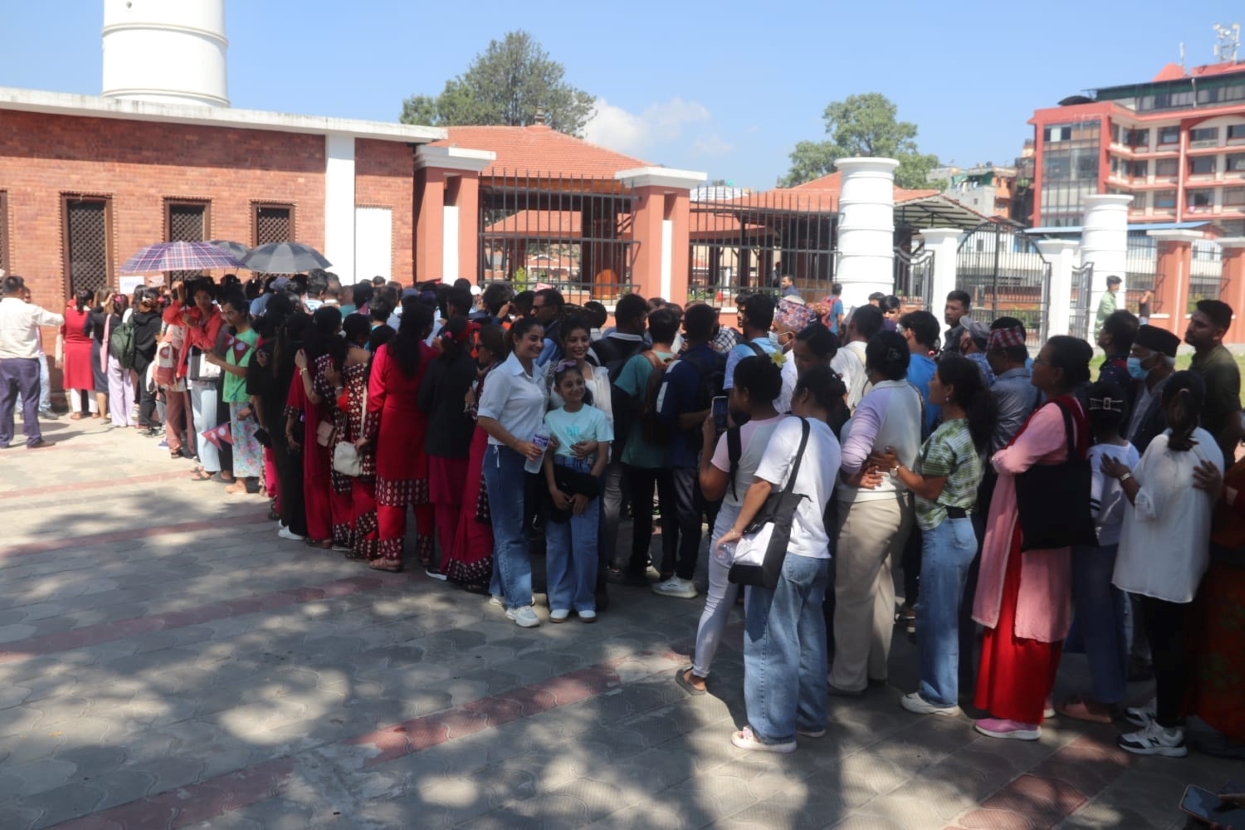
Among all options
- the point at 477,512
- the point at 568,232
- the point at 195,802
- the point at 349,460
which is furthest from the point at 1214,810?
the point at 568,232

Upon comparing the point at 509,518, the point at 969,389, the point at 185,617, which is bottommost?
the point at 185,617

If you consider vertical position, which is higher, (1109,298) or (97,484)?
(1109,298)

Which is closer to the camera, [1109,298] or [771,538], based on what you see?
[771,538]

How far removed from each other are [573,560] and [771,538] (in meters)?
1.98

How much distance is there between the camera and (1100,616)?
4832 millimetres

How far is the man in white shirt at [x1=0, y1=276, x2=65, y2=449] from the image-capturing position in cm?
1096

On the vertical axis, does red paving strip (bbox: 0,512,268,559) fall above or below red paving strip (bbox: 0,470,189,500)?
below

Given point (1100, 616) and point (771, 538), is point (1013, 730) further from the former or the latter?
point (771, 538)

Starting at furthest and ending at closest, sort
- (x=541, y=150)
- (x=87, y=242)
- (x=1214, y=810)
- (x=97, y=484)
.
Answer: (x=541, y=150) < (x=87, y=242) < (x=97, y=484) < (x=1214, y=810)

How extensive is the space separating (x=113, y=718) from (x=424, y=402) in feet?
8.12

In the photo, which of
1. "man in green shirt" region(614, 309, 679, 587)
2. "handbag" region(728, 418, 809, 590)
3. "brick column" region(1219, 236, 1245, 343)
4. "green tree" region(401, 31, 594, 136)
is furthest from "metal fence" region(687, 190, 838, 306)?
"green tree" region(401, 31, 594, 136)

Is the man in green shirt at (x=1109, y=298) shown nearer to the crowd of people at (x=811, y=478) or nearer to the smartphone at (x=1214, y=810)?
the crowd of people at (x=811, y=478)

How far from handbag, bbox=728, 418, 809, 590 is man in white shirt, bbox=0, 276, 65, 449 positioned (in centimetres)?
942

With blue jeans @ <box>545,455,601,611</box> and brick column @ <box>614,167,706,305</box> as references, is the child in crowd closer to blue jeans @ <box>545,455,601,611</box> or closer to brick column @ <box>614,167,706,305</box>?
blue jeans @ <box>545,455,601,611</box>
